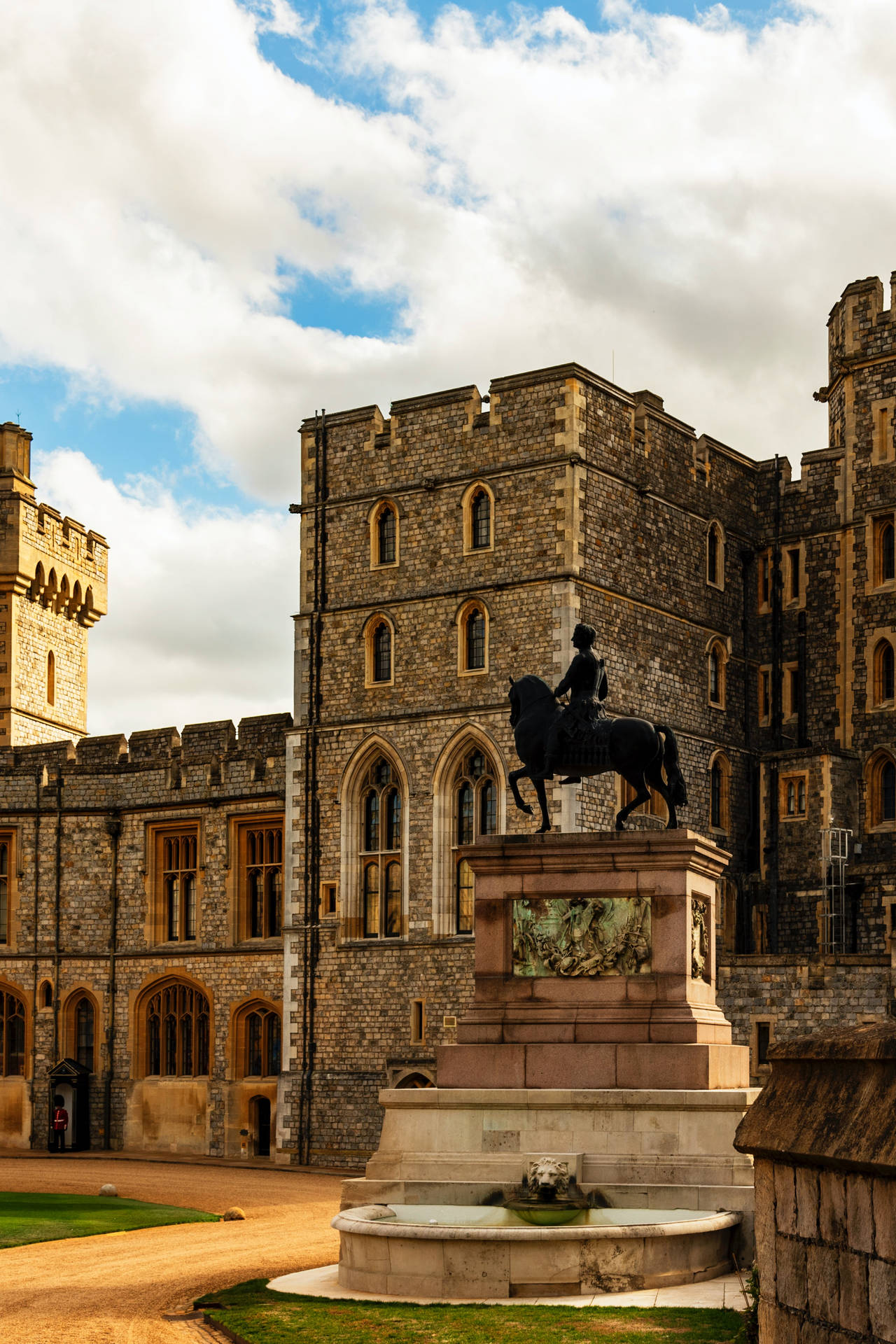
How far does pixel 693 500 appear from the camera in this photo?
3731cm

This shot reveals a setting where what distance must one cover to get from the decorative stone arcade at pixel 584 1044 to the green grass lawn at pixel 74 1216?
191 inches

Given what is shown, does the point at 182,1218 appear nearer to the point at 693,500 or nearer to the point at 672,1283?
the point at 672,1283

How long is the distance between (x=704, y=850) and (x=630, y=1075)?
2531 mm

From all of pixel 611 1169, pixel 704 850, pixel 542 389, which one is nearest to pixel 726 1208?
pixel 611 1169

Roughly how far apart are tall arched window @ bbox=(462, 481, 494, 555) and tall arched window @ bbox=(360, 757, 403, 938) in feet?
15.1

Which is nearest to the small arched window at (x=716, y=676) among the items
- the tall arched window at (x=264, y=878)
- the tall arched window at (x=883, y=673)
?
the tall arched window at (x=883, y=673)

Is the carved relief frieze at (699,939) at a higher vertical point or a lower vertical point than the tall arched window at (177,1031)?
higher

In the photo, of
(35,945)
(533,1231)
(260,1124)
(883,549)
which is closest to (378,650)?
(260,1124)

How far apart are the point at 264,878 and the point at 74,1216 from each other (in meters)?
15.8

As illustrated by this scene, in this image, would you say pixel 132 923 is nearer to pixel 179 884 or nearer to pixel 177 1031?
pixel 179 884

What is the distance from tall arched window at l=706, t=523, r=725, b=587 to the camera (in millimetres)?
38062

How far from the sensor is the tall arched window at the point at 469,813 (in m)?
33.5

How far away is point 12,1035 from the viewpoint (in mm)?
40219

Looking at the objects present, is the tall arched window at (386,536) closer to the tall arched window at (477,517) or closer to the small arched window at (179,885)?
the tall arched window at (477,517)
